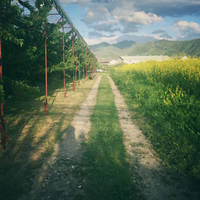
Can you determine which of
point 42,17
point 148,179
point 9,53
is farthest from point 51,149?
point 42,17

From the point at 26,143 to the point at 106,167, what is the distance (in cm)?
243

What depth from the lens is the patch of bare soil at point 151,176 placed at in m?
2.75

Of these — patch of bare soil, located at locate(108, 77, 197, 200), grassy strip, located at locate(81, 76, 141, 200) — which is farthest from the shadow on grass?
patch of bare soil, located at locate(108, 77, 197, 200)

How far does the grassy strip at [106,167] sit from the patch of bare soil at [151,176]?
210 millimetres

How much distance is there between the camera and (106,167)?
3396 millimetres

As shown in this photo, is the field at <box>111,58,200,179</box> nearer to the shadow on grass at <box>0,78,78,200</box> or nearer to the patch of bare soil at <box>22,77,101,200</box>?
the patch of bare soil at <box>22,77,101,200</box>

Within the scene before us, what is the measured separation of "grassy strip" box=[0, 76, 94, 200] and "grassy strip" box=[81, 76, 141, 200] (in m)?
1.04

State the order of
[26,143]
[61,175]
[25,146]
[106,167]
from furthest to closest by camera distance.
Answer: [26,143] → [25,146] → [106,167] → [61,175]

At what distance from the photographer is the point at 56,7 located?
7.97 metres

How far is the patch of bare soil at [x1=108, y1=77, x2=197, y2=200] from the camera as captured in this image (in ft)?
9.02

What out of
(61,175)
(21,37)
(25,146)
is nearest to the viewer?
(61,175)

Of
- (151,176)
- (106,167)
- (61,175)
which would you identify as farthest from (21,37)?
(151,176)

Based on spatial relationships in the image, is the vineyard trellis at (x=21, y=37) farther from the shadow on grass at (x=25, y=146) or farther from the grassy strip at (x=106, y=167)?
the grassy strip at (x=106, y=167)

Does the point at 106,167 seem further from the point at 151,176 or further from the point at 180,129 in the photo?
the point at 180,129
